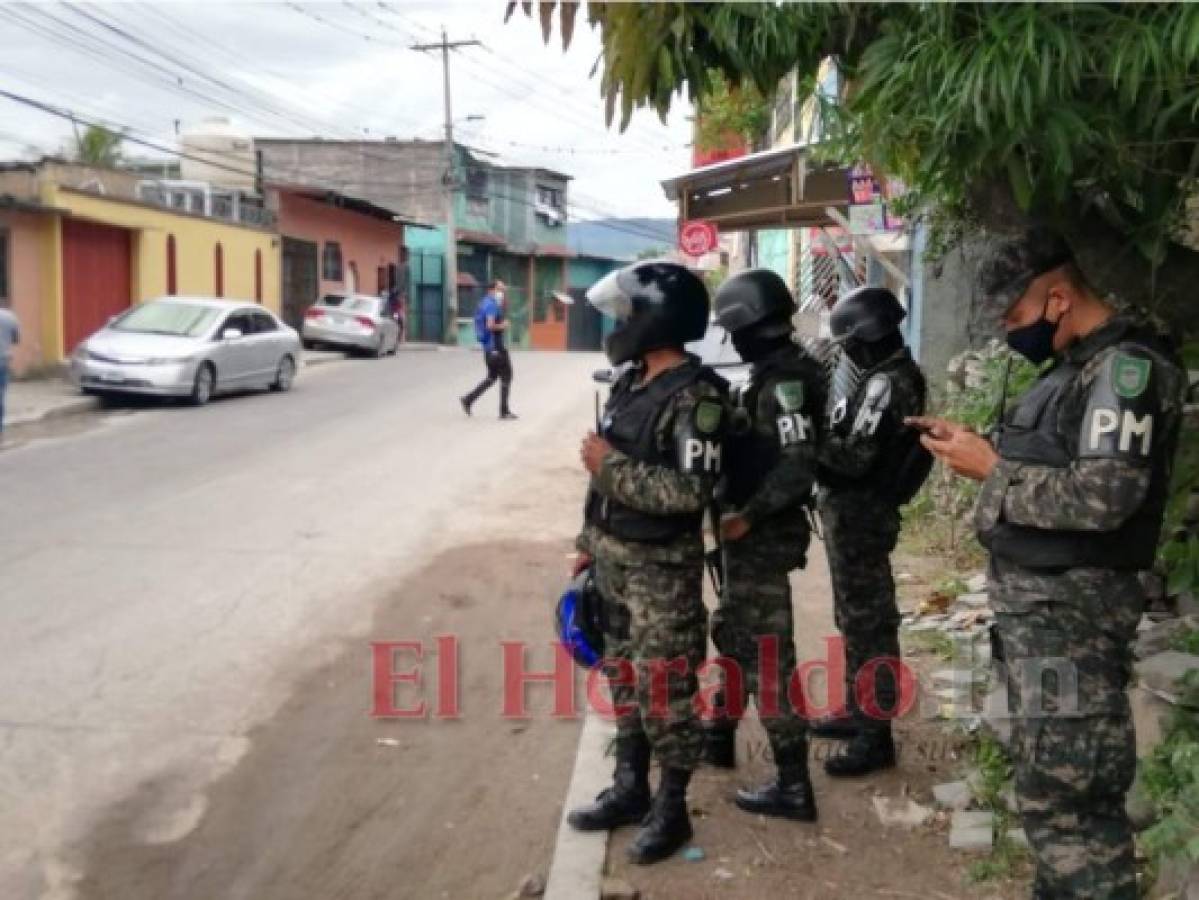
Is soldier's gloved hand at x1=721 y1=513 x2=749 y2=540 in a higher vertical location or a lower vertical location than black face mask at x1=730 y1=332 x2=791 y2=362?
lower

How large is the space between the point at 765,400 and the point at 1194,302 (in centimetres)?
132

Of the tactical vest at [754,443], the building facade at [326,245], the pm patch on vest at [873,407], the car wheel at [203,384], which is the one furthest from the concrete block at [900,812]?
the building facade at [326,245]

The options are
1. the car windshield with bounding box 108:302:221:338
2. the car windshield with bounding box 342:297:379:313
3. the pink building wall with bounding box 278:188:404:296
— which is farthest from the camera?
the pink building wall with bounding box 278:188:404:296

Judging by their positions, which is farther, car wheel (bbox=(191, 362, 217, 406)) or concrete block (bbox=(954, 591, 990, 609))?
car wheel (bbox=(191, 362, 217, 406))

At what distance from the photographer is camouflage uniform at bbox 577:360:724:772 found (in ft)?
11.8

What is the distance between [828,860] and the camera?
372 cm

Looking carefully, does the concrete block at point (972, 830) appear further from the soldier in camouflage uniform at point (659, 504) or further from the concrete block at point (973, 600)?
the concrete block at point (973, 600)

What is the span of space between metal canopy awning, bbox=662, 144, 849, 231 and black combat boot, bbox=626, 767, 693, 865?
5.58 metres

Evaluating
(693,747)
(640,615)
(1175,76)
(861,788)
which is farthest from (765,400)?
(1175,76)

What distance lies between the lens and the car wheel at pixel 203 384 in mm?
16422

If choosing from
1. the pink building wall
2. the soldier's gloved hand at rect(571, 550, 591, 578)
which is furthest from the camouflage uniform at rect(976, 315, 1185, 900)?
the pink building wall

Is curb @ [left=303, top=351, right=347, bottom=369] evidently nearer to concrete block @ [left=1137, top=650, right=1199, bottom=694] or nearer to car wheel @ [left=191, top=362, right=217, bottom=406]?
car wheel @ [left=191, top=362, right=217, bottom=406]

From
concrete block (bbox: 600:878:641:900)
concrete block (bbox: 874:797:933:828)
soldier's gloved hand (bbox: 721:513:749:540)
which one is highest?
soldier's gloved hand (bbox: 721:513:749:540)

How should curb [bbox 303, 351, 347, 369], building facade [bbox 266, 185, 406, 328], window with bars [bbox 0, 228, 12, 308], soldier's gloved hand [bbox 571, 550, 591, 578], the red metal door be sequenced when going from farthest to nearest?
building facade [bbox 266, 185, 406, 328]
curb [bbox 303, 351, 347, 369]
the red metal door
window with bars [bbox 0, 228, 12, 308]
soldier's gloved hand [bbox 571, 550, 591, 578]
